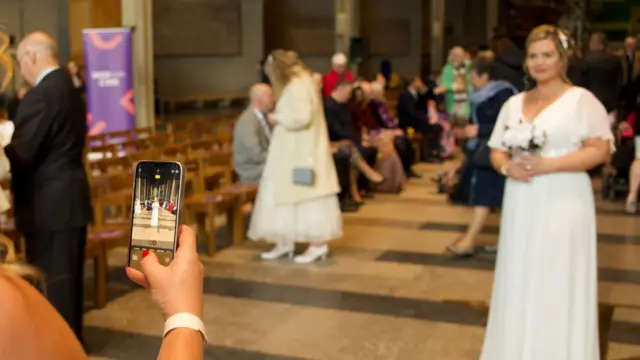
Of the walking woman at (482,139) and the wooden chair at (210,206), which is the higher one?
the walking woman at (482,139)

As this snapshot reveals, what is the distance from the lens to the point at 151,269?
1.31m

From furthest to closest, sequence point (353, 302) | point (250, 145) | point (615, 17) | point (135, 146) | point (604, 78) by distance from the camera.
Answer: point (615, 17), point (604, 78), point (135, 146), point (250, 145), point (353, 302)

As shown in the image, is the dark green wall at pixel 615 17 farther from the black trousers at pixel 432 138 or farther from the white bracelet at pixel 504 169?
the white bracelet at pixel 504 169

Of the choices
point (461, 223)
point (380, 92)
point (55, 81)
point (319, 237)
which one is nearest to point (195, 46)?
point (380, 92)

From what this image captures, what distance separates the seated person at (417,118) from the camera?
11.9 m

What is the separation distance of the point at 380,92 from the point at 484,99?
423 centimetres

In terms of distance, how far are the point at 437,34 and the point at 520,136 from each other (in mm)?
19238

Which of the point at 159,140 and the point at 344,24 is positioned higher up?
the point at 344,24

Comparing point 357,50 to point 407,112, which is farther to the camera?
point 357,50

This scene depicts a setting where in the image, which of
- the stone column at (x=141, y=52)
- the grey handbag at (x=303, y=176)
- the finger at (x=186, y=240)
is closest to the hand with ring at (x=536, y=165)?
the finger at (x=186, y=240)

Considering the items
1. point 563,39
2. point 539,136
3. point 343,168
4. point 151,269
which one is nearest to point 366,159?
point 343,168

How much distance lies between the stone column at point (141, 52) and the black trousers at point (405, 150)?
11.0ft

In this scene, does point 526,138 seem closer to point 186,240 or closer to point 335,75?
point 186,240

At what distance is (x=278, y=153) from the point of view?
250 inches
